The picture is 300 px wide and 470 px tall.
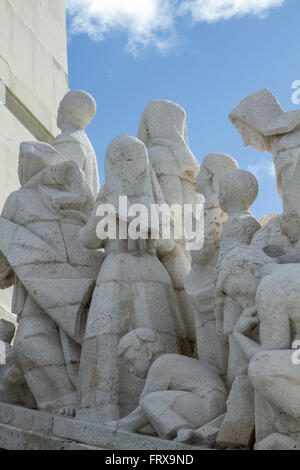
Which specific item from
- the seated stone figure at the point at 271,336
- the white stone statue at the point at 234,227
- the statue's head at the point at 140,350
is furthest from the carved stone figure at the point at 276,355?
the statue's head at the point at 140,350

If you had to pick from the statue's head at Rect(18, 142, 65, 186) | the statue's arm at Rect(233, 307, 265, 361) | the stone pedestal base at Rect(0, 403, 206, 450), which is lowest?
the stone pedestal base at Rect(0, 403, 206, 450)

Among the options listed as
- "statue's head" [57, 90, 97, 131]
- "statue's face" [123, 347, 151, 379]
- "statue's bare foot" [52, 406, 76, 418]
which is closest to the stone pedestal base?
"statue's bare foot" [52, 406, 76, 418]

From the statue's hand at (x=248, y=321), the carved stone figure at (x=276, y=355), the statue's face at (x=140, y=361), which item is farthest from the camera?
the statue's face at (x=140, y=361)

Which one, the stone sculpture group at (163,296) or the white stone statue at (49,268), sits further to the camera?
the white stone statue at (49,268)

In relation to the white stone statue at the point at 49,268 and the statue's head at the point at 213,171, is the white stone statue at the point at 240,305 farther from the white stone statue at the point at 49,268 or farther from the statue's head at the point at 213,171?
the white stone statue at the point at 49,268

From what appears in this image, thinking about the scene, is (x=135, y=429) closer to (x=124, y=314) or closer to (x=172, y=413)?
(x=172, y=413)

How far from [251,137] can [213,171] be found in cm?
58

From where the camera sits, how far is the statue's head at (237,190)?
5.20 metres

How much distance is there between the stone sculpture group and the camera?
14.2 ft

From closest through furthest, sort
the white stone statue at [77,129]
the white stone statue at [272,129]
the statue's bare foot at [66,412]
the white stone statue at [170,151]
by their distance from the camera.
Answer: the white stone statue at [272,129]
the statue's bare foot at [66,412]
the white stone statue at [170,151]
the white stone statue at [77,129]

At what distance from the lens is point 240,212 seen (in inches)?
205

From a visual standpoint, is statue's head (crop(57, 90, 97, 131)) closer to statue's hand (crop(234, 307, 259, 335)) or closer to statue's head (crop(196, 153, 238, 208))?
statue's head (crop(196, 153, 238, 208))

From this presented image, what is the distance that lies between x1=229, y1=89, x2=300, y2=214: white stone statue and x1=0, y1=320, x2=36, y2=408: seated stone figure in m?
2.31

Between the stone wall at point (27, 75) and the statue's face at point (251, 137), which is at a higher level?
the stone wall at point (27, 75)
